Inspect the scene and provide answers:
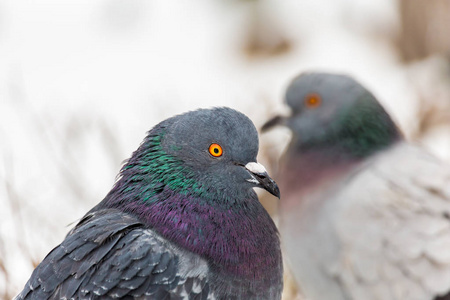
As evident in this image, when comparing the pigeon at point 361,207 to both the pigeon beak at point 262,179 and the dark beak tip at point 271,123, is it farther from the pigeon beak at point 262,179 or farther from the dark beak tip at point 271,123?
the pigeon beak at point 262,179

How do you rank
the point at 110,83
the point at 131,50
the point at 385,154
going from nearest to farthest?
the point at 385,154 → the point at 110,83 → the point at 131,50

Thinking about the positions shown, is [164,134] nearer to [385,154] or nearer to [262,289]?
[262,289]

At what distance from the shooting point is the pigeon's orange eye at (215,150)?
3.62m

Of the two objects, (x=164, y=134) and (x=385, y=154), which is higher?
(x=164, y=134)

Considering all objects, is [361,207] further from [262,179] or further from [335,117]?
[262,179]

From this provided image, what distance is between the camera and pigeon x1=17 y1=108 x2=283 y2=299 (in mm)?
3197

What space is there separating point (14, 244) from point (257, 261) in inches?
108

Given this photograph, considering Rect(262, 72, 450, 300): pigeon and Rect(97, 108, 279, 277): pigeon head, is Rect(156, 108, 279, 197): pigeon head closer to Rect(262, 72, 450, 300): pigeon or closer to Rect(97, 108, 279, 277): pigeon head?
Rect(97, 108, 279, 277): pigeon head

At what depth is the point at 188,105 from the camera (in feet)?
28.0

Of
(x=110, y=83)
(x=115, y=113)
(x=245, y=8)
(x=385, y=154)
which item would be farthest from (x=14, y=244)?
(x=245, y=8)

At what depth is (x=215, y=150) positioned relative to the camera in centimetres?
363

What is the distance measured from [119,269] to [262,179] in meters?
0.89

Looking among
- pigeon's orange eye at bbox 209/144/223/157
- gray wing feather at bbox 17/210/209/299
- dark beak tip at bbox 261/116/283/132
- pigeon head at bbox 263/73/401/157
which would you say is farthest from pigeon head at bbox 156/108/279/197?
dark beak tip at bbox 261/116/283/132

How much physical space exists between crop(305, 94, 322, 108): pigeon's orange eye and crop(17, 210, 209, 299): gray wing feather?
131 inches
